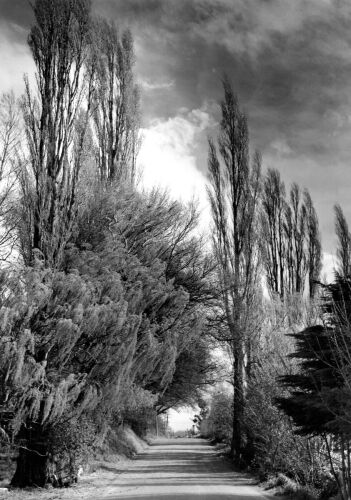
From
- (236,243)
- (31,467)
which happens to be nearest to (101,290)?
(31,467)

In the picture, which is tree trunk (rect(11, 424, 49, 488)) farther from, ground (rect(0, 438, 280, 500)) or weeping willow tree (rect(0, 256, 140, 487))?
ground (rect(0, 438, 280, 500))

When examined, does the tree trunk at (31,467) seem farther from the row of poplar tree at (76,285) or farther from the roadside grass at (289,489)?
the roadside grass at (289,489)

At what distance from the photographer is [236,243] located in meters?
25.2

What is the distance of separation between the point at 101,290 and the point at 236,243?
13.3 m

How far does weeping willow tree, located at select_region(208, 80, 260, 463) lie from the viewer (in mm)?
20969

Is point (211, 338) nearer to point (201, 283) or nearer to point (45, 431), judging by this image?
point (201, 283)

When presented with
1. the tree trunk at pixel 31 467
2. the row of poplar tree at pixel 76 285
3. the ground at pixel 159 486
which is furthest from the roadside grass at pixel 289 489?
the tree trunk at pixel 31 467

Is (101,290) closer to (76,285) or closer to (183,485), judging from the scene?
(76,285)

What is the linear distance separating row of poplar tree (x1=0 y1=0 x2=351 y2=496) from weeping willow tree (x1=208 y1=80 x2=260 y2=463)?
0.10 meters

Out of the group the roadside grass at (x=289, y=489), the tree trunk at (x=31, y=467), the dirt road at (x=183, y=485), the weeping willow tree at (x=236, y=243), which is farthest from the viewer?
the weeping willow tree at (x=236, y=243)

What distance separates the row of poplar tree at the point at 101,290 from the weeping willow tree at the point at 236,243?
0.33 feet

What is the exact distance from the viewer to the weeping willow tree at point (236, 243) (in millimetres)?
20969

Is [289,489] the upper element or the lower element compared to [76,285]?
lower

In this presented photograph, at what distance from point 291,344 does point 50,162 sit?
11.1 m
